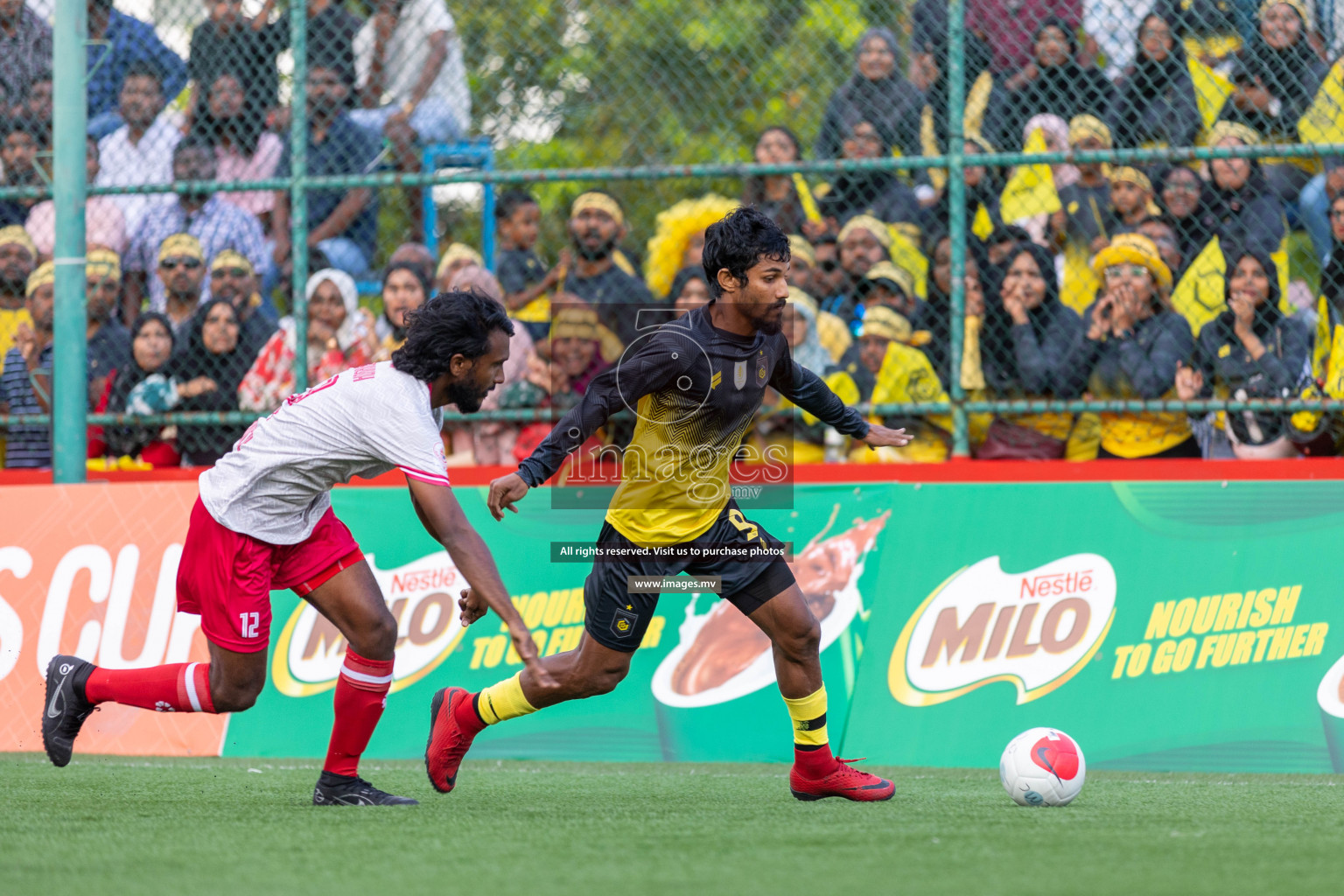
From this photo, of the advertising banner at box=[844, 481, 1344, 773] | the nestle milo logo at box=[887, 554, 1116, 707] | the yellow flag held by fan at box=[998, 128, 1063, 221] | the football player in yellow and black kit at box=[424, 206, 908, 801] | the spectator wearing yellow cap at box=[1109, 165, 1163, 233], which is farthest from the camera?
the yellow flag held by fan at box=[998, 128, 1063, 221]

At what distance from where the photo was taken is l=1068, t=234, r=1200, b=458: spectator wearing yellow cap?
743cm

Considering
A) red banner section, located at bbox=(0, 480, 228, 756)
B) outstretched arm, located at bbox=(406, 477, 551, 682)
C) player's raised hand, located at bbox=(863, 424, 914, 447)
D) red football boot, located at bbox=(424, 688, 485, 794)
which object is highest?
player's raised hand, located at bbox=(863, 424, 914, 447)

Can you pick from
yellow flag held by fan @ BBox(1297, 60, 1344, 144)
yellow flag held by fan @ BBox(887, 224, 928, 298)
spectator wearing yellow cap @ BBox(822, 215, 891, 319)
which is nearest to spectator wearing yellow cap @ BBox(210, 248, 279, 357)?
spectator wearing yellow cap @ BBox(822, 215, 891, 319)

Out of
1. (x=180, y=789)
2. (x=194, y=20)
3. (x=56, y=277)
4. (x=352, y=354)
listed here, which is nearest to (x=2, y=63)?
(x=194, y=20)

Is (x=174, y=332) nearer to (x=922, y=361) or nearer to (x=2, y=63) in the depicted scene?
(x=2, y=63)

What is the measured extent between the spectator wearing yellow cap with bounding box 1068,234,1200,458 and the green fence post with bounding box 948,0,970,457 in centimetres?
58

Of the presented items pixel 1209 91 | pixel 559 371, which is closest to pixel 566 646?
pixel 559 371

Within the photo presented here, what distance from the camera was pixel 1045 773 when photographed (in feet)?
16.9

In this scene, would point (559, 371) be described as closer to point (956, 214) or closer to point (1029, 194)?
point (956, 214)

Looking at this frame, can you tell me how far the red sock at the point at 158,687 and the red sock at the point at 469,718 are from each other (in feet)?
2.91

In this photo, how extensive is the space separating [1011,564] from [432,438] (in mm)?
3040

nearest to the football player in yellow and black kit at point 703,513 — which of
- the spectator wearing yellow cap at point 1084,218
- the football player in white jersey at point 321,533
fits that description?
the football player in white jersey at point 321,533

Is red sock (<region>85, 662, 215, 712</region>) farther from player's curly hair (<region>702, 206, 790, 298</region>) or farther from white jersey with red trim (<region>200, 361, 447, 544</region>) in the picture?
player's curly hair (<region>702, 206, 790, 298</region>)

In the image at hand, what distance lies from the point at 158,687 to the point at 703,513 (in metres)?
2.06
